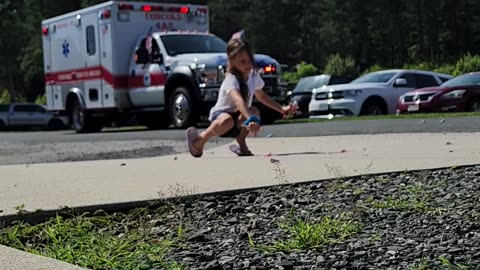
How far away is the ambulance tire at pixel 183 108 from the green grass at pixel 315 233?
12.6m

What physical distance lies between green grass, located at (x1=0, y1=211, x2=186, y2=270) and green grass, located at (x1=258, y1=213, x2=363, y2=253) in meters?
0.53

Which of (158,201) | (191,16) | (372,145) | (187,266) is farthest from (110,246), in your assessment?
(191,16)

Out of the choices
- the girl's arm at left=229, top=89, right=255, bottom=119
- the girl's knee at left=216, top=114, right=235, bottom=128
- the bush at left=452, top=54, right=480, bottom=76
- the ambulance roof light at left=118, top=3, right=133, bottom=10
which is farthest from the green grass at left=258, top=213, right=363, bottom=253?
the bush at left=452, top=54, right=480, bottom=76

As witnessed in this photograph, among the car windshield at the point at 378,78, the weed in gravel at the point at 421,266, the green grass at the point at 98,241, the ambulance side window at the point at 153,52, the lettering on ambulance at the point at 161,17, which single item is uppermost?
the lettering on ambulance at the point at 161,17

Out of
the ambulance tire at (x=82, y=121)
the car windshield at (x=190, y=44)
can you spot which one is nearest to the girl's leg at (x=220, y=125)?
the car windshield at (x=190, y=44)

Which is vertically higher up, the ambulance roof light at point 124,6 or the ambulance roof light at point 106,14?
→ the ambulance roof light at point 124,6

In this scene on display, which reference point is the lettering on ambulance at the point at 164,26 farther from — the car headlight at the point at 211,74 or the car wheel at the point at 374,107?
the car wheel at the point at 374,107

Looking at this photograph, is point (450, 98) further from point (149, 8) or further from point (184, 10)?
point (149, 8)

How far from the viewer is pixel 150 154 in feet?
34.6

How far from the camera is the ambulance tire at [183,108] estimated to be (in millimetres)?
17062

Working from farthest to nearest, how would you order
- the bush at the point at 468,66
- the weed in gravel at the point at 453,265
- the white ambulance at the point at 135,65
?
the bush at the point at 468,66
the white ambulance at the point at 135,65
the weed in gravel at the point at 453,265

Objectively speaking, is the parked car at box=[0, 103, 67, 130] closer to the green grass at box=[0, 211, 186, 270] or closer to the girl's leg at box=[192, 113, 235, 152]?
the girl's leg at box=[192, 113, 235, 152]

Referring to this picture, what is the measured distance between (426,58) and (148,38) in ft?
141

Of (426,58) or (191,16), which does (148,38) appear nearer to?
(191,16)
